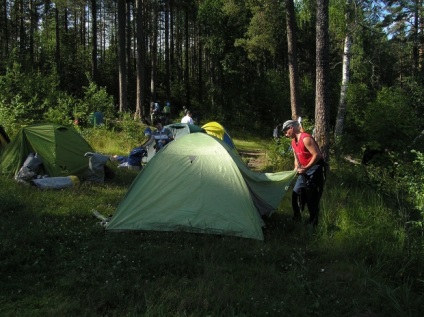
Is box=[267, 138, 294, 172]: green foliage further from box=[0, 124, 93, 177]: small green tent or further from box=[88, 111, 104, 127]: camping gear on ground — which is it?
box=[88, 111, 104, 127]: camping gear on ground

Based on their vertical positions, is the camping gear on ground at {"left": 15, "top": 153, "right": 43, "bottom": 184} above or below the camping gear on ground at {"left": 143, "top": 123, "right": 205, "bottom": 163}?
below

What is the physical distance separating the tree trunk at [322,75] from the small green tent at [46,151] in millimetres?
6032

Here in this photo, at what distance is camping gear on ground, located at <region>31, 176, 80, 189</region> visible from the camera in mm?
8234

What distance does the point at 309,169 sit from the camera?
6.39 m

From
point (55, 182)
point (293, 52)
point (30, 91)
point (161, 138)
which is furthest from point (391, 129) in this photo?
point (30, 91)

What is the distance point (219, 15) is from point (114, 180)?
23431 millimetres

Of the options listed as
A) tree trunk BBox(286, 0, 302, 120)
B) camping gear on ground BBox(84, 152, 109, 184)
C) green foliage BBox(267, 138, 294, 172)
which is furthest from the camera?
tree trunk BBox(286, 0, 302, 120)

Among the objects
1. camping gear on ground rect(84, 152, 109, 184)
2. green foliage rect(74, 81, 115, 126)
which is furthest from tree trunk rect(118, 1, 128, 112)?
camping gear on ground rect(84, 152, 109, 184)

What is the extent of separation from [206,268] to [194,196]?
156 cm

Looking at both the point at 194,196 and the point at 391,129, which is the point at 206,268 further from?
the point at 391,129

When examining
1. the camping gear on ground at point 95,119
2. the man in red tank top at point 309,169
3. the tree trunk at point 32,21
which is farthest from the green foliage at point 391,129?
the tree trunk at point 32,21

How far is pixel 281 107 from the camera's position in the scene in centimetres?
3106

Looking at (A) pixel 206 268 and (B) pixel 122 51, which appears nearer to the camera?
(A) pixel 206 268

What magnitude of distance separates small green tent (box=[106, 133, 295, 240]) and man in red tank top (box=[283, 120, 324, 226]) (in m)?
0.68
